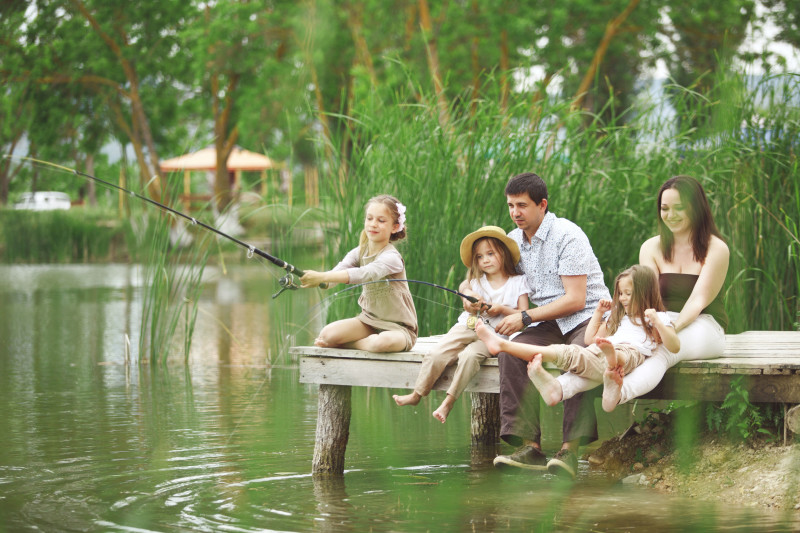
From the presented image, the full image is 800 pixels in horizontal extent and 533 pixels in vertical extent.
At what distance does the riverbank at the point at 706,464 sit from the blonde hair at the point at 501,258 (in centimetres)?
87

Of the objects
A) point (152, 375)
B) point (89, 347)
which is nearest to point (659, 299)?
point (152, 375)

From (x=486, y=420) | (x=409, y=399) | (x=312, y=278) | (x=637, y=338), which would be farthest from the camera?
(x=486, y=420)

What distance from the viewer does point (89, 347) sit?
970cm

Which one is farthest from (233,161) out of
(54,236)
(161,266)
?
(161,266)

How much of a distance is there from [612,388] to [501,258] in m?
0.88

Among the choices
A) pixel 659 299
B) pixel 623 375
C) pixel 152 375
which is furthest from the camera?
pixel 152 375

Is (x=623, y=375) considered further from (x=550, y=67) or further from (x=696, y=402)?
(x=550, y=67)

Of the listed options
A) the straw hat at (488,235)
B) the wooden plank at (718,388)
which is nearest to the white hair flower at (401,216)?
the straw hat at (488,235)

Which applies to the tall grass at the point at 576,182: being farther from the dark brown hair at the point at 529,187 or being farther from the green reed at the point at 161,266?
the dark brown hair at the point at 529,187

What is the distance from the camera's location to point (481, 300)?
488 cm

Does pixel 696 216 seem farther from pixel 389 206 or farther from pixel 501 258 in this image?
pixel 389 206

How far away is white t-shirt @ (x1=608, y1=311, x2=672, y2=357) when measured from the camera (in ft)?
14.6

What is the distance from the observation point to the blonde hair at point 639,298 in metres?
4.57

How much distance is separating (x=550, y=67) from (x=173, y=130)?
10.9m
